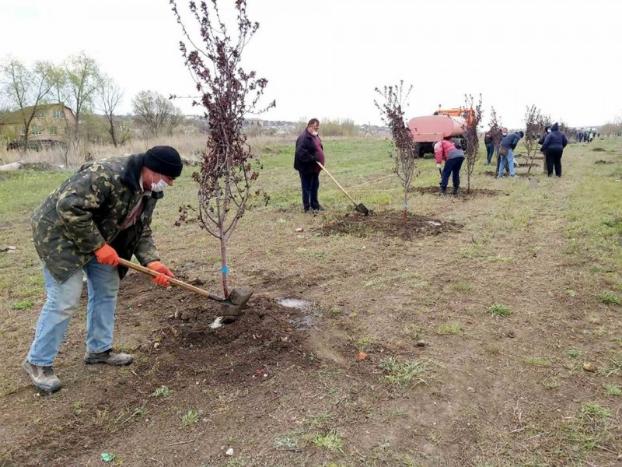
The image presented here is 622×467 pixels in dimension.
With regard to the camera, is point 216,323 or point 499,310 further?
point 499,310

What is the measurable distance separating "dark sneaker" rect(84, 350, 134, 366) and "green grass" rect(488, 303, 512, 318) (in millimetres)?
3173

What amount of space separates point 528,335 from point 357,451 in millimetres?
2069

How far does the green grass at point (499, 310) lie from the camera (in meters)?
4.18

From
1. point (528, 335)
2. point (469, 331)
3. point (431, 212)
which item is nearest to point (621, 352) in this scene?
point (528, 335)

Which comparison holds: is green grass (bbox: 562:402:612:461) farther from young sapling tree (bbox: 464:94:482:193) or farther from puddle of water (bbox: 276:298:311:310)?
young sapling tree (bbox: 464:94:482:193)

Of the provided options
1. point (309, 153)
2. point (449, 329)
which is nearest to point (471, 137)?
point (309, 153)

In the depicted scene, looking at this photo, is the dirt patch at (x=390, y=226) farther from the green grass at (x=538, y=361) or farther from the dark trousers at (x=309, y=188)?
the green grass at (x=538, y=361)

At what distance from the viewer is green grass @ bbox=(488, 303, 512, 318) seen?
4.18 metres

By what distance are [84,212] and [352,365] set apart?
2112 mm

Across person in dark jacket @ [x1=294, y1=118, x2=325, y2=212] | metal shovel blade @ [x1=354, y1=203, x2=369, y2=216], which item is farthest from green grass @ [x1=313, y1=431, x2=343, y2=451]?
person in dark jacket @ [x1=294, y1=118, x2=325, y2=212]

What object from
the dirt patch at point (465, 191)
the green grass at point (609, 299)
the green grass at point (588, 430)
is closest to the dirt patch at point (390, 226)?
the green grass at point (609, 299)

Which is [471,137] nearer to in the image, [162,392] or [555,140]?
[555,140]

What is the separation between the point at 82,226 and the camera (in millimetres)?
2857

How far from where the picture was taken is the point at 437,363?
3.35 m
